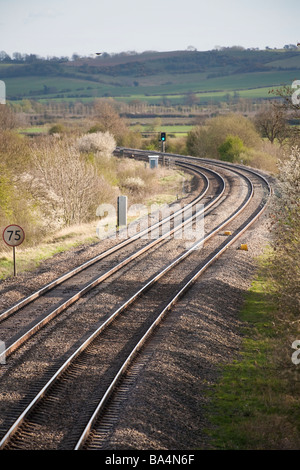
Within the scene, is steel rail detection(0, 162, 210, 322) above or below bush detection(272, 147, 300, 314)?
below

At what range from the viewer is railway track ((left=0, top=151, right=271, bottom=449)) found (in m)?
11.1

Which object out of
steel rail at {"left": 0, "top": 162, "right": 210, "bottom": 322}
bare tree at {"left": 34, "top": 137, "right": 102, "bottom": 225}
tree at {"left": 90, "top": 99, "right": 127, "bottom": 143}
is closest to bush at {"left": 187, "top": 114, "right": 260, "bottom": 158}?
tree at {"left": 90, "top": 99, "right": 127, "bottom": 143}

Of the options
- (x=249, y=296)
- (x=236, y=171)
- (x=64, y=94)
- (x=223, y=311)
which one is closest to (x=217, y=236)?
(x=249, y=296)

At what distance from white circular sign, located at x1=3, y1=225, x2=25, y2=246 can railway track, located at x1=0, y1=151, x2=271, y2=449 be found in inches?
146

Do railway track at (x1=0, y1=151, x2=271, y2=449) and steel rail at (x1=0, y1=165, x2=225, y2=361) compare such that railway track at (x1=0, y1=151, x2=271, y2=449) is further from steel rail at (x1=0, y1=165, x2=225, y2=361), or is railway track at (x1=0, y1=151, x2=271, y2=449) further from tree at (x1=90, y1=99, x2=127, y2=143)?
tree at (x1=90, y1=99, x2=127, y2=143)

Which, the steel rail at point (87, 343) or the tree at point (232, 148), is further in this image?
the tree at point (232, 148)

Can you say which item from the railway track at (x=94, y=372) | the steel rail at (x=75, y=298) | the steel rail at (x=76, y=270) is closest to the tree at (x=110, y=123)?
the steel rail at (x=76, y=270)

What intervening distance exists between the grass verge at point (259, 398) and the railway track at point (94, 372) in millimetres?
2294

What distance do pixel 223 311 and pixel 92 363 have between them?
217 inches

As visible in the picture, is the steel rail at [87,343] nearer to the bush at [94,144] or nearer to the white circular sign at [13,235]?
the white circular sign at [13,235]

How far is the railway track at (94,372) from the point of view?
36.3 feet

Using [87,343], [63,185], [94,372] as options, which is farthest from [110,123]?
[94,372]

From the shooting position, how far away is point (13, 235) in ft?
72.6
